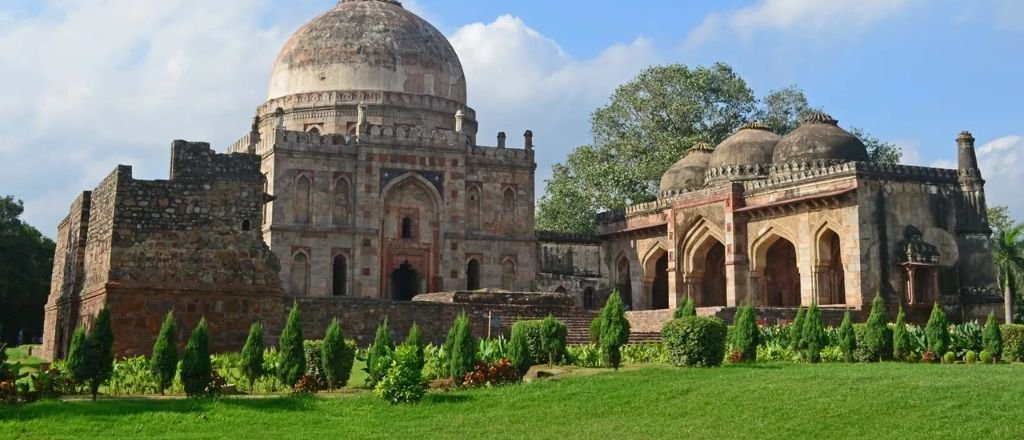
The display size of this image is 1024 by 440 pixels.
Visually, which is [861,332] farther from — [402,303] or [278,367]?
[278,367]

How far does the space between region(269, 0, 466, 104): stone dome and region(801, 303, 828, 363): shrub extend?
60.1 ft

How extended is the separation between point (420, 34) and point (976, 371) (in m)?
23.4

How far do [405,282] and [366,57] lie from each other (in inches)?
274

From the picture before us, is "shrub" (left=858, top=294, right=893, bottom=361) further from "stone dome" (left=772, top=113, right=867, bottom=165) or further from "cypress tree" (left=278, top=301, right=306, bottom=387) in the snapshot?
"stone dome" (left=772, top=113, right=867, bottom=165)

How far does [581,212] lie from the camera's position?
39.9 metres

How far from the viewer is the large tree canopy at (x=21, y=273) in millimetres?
34469

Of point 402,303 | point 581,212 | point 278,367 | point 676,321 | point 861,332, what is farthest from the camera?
point 581,212

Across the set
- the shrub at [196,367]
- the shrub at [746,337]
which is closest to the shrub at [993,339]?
the shrub at [746,337]

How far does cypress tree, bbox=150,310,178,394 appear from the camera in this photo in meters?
13.3

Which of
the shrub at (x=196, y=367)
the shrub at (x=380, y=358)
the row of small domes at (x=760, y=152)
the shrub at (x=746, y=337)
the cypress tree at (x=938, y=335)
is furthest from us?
the row of small domes at (x=760, y=152)

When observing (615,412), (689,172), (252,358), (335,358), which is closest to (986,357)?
(615,412)

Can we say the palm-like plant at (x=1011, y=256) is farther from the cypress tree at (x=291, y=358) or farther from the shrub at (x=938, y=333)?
the cypress tree at (x=291, y=358)

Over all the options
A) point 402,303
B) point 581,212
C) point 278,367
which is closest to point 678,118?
point 581,212

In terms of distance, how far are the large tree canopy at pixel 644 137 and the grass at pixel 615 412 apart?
1027 inches
